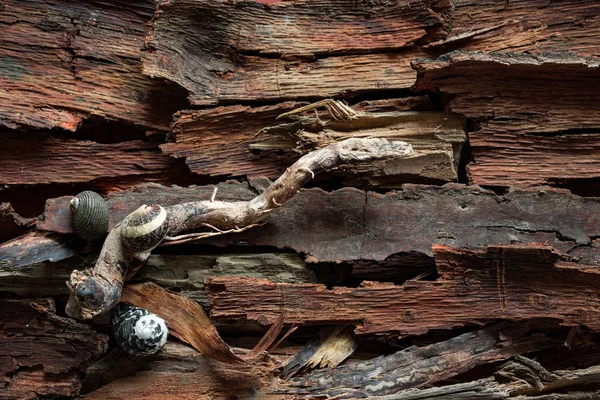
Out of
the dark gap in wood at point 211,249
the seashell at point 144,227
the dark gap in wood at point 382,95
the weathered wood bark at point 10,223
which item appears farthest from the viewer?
the dark gap in wood at point 382,95

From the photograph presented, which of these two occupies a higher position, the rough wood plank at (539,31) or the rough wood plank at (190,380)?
the rough wood plank at (539,31)

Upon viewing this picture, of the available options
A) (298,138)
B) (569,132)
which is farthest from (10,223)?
(569,132)

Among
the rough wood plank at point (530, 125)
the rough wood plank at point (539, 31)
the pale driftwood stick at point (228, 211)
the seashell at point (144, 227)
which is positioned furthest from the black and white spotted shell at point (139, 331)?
the rough wood plank at point (539, 31)

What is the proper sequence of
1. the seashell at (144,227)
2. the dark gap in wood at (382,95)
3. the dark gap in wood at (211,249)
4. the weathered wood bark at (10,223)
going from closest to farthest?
the seashell at (144,227) → the weathered wood bark at (10,223) → the dark gap in wood at (211,249) → the dark gap in wood at (382,95)

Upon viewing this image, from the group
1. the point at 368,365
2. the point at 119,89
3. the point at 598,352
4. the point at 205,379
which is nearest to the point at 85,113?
the point at 119,89

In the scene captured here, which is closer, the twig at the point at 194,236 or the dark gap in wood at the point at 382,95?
the twig at the point at 194,236

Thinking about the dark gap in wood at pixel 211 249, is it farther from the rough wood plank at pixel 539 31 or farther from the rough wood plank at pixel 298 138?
the rough wood plank at pixel 539 31
